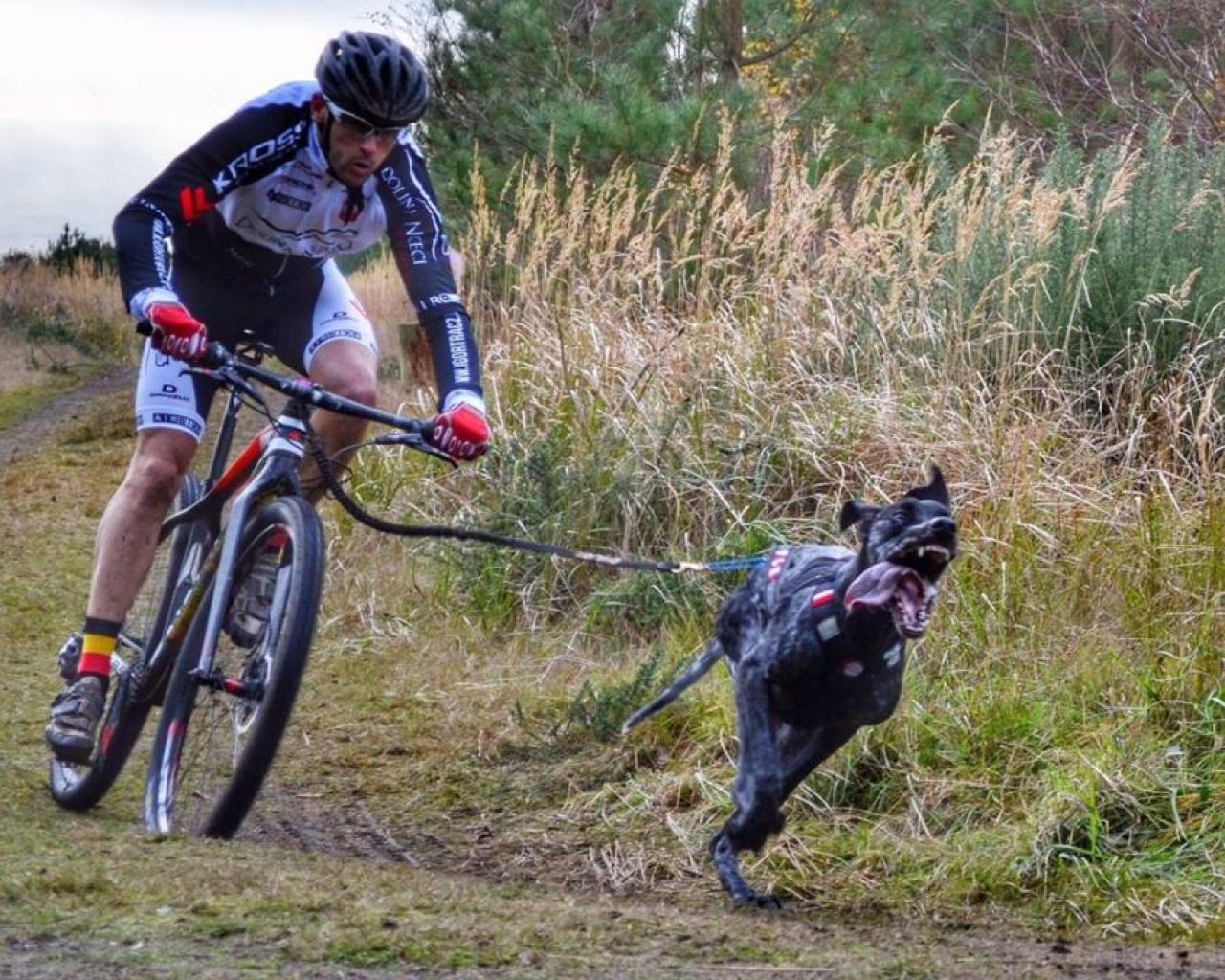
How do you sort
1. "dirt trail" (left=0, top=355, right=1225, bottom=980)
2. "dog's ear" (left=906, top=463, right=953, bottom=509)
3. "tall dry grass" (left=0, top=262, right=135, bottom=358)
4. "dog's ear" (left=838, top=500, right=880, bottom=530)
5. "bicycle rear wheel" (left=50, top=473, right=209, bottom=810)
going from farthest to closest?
"tall dry grass" (left=0, top=262, right=135, bottom=358) → "bicycle rear wheel" (left=50, top=473, right=209, bottom=810) → "dog's ear" (left=838, top=500, right=880, bottom=530) → "dog's ear" (left=906, top=463, right=953, bottom=509) → "dirt trail" (left=0, top=355, right=1225, bottom=980)

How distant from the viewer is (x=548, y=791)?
5938mm

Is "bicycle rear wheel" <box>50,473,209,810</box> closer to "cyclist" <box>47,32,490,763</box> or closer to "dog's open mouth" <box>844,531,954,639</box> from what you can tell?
"cyclist" <box>47,32,490,763</box>

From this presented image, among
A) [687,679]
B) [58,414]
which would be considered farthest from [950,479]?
[58,414]

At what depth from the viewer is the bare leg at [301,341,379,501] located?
5434 mm

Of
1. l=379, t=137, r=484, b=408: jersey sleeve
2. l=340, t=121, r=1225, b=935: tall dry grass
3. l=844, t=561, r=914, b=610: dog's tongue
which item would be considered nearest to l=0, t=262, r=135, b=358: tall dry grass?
l=340, t=121, r=1225, b=935: tall dry grass

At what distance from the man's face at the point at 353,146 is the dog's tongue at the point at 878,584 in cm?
194

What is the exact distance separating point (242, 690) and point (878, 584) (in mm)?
1736

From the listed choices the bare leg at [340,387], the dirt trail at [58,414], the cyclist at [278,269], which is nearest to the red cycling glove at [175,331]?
the cyclist at [278,269]

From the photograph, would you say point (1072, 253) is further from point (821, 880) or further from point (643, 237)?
point (821, 880)

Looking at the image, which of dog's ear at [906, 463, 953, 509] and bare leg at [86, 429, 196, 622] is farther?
bare leg at [86, 429, 196, 622]

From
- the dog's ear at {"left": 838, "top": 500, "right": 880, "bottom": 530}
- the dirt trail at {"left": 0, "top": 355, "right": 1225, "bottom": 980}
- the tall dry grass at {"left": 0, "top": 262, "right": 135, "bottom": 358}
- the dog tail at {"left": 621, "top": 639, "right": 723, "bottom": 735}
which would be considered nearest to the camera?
the dirt trail at {"left": 0, "top": 355, "right": 1225, "bottom": 980}

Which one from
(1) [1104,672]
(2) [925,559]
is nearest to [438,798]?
(1) [1104,672]

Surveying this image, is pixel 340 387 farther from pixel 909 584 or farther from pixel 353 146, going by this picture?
pixel 909 584

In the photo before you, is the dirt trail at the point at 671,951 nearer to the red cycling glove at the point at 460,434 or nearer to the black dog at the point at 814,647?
the black dog at the point at 814,647
